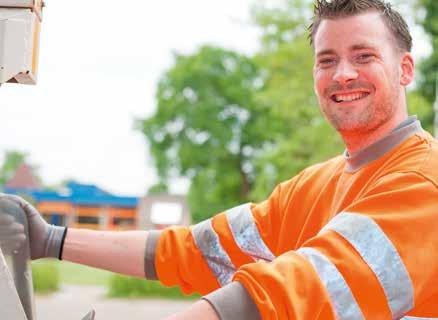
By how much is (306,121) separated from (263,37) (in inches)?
79.0

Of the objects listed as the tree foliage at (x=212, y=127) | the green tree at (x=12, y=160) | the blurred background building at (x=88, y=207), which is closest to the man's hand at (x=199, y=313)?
the tree foliage at (x=212, y=127)

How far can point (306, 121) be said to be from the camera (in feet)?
51.8

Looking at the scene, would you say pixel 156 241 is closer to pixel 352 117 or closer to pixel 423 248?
pixel 352 117

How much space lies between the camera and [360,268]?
52.3 inches

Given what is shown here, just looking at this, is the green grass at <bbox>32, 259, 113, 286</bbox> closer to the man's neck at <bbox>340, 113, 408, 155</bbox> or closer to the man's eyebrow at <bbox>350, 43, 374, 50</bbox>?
the man's neck at <bbox>340, 113, 408, 155</bbox>

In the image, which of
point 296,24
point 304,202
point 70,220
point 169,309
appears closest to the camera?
point 304,202

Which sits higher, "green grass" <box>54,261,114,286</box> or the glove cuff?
the glove cuff

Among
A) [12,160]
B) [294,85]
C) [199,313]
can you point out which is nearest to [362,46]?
[199,313]

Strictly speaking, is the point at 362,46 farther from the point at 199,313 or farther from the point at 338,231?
the point at 199,313

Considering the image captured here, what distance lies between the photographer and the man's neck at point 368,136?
1.78m

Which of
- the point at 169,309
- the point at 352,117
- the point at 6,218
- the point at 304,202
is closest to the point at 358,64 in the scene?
the point at 352,117

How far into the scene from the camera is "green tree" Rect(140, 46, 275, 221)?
79.9 ft

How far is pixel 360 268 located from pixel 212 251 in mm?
781

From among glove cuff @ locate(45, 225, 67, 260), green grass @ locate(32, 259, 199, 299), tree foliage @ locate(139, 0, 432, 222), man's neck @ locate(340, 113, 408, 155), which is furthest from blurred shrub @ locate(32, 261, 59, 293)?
man's neck @ locate(340, 113, 408, 155)
